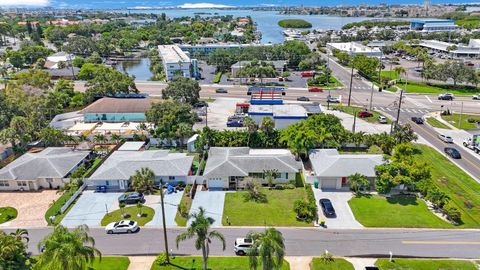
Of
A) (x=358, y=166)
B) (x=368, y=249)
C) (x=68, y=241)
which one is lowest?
(x=368, y=249)

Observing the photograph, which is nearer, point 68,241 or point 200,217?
point 68,241

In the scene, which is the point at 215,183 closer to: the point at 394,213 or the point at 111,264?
the point at 111,264

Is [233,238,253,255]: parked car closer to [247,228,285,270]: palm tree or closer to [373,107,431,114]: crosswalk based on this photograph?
[247,228,285,270]: palm tree

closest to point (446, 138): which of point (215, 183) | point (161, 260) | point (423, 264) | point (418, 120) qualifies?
point (418, 120)

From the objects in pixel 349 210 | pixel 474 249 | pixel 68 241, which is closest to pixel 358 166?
pixel 349 210

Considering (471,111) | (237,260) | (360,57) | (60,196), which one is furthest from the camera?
(360,57)

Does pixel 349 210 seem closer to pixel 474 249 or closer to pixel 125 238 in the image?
pixel 474 249

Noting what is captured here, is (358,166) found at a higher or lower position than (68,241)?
lower

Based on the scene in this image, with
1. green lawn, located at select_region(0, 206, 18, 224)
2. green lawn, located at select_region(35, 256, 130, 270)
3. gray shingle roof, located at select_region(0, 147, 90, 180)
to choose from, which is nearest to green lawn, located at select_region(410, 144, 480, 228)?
green lawn, located at select_region(35, 256, 130, 270)

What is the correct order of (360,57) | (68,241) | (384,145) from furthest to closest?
(360,57) < (384,145) < (68,241)
